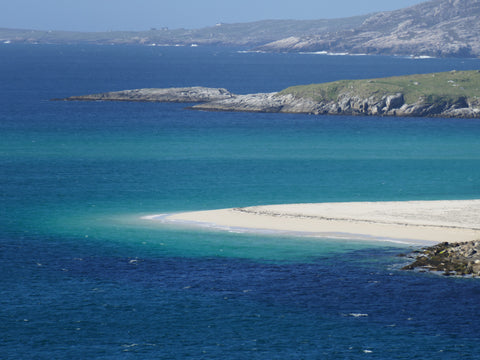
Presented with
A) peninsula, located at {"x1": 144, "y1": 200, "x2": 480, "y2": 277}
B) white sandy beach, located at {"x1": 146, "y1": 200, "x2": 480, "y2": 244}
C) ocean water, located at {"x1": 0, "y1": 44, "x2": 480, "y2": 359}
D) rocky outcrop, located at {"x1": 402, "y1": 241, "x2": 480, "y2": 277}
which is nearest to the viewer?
ocean water, located at {"x1": 0, "y1": 44, "x2": 480, "y2": 359}

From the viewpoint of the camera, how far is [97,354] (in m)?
48.9

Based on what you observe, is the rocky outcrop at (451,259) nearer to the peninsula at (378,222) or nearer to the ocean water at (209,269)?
the peninsula at (378,222)

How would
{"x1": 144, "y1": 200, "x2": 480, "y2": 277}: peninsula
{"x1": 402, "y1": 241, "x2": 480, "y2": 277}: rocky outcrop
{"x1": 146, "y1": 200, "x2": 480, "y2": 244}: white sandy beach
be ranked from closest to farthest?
1. {"x1": 402, "y1": 241, "x2": 480, "y2": 277}: rocky outcrop
2. {"x1": 144, "y1": 200, "x2": 480, "y2": 277}: peninsula
3. {"x1": 146, "y1": 200, "x2": 480, "y2": 244}: white sandy beach

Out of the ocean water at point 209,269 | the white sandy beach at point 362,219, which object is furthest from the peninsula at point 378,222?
the ocean water at point 209,269

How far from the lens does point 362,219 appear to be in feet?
268

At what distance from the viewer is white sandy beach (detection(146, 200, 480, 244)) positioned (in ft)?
251

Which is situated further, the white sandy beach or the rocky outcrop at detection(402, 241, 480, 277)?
the white sandy beach

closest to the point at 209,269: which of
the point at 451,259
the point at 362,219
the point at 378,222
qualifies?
the point at 451,259

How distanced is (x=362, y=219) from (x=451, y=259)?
16.4 m

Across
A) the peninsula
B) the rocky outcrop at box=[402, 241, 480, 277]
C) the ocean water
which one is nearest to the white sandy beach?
the peninsula

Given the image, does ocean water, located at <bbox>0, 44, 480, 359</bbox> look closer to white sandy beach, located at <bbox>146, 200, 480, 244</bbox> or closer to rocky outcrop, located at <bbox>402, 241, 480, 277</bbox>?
A: rocky outcrop, located at <bbox>402, 241, 480, 277</bbox>

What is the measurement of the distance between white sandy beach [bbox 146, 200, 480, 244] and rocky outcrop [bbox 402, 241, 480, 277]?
526 cm

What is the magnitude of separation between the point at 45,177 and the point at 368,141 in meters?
63.1

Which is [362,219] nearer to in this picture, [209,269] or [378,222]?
[378,222]
